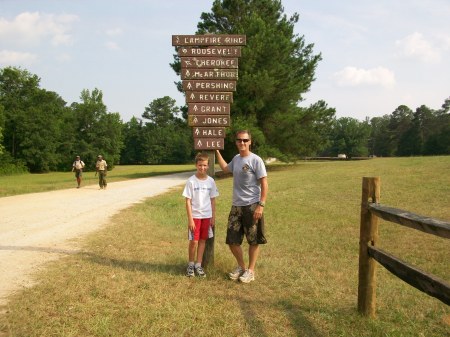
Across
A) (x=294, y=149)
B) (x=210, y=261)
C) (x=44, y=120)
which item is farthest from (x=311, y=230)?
(x=44, y=120)

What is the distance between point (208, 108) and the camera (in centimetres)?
594

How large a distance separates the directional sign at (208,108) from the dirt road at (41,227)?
10.9 feet

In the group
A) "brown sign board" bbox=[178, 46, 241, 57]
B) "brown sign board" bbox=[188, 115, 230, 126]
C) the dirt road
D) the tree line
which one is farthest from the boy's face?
the tree line

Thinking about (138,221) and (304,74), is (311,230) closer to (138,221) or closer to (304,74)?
(138,221)

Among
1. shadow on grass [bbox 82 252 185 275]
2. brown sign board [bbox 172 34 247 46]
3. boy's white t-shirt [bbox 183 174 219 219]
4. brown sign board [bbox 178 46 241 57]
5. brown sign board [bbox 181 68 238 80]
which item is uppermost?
brown sign board [bbox 172 34 247 46]

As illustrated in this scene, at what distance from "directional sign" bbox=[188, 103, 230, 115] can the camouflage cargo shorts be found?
1655 mm

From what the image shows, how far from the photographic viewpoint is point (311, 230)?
30.7 ft

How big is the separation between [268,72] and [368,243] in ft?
83.4

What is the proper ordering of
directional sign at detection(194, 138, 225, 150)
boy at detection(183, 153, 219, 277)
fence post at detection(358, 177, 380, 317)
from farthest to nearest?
1. directional sign at detection(194, 138, 225, 150)
2. boy at detection(183, 153, 219, 277)
3. fence post at detection(358, 177, 380, 317)

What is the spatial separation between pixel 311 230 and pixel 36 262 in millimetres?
6147

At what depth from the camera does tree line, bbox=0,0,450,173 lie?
28453mm

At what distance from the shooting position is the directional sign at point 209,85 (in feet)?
19.5

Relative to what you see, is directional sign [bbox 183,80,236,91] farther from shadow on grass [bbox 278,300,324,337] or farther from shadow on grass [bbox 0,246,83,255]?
shadow on grass [bbox 0,246,83,255]

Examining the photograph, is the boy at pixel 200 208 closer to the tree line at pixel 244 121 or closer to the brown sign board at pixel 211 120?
the brown sign board at pixel 211 120
